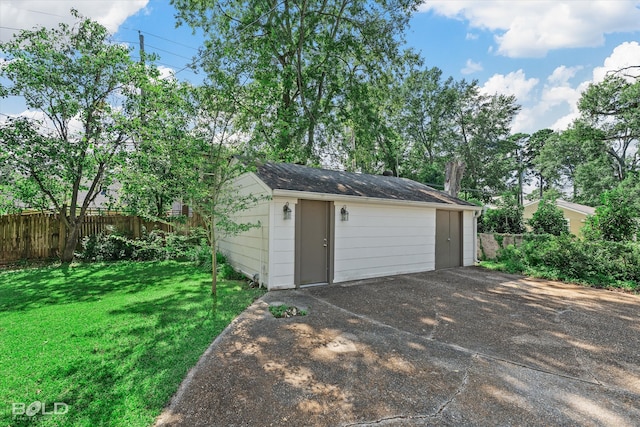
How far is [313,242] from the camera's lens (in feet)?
22.1

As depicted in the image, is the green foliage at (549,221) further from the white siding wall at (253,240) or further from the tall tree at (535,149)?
the tall tree at (535,149)

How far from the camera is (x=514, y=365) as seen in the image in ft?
10.3

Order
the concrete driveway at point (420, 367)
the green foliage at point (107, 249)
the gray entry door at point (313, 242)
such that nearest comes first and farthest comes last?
the concrete driveway at point (420, 367), the gray entry door at point (313, 242), the green foliage at point (107, 249)

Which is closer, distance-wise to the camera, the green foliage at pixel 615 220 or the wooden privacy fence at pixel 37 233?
the green foliage at pixel 615 220

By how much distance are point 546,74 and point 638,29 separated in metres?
6.23

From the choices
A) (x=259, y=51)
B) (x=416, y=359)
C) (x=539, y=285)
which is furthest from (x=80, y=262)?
(x=539, y=285)

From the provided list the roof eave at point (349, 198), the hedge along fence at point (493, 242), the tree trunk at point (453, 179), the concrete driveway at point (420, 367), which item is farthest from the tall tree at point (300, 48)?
the concrete driveway at point (420, 367)

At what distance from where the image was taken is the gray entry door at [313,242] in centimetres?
655

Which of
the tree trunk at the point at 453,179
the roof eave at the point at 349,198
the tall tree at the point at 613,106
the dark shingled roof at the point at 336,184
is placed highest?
the tall tree at the point at 613,106

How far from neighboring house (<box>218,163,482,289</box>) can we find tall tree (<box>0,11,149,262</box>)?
4.80 m

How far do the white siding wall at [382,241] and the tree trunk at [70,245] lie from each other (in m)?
8.50

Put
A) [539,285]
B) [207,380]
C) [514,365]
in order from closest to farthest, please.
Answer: [207,380], [514,365], [539,285]

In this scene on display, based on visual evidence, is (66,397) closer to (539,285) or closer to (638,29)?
(539,285)

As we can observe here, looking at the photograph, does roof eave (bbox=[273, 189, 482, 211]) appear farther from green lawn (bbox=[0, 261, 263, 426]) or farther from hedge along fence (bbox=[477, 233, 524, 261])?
hedge along fence (bbox=[477, 233, 524, 261])
